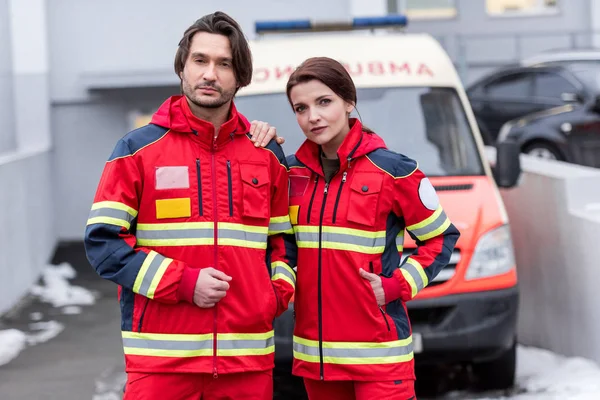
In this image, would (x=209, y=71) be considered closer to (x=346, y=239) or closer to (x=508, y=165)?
(x=346, y=239)

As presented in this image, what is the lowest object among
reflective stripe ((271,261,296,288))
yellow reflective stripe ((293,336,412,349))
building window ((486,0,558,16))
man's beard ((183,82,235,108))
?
yellow reflective stripe ((293,336,412,349))

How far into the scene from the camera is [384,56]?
7469 mm

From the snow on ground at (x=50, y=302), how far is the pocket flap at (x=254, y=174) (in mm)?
4740

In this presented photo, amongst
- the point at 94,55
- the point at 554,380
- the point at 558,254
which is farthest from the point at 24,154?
the point at 554,380

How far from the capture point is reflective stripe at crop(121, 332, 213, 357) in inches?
143

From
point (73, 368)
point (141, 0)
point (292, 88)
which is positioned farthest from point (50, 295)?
point (292, 88)

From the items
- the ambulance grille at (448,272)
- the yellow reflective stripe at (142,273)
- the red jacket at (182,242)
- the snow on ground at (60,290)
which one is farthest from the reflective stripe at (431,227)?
the snow on ground at (60,290)

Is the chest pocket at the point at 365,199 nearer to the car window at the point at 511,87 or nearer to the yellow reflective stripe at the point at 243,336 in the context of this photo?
the yellow reflective stripe at the point at 243,336

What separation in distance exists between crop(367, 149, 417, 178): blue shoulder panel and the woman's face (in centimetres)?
17

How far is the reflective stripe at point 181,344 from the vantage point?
11.9ft

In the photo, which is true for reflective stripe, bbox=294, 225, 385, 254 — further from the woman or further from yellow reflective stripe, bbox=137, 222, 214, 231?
yellow reflective stripe, bbox=137, 222, 214, 231

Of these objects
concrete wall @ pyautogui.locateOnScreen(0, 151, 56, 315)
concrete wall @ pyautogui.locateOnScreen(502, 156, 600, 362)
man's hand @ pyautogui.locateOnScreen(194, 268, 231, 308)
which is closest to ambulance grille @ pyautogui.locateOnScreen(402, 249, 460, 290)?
concrete wall @ pyautogui.locateOnScreen(502, 156, 600, 362)

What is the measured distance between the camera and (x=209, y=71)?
12.1 ft

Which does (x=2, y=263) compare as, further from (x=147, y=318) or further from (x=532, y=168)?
(x=147, y=318)
